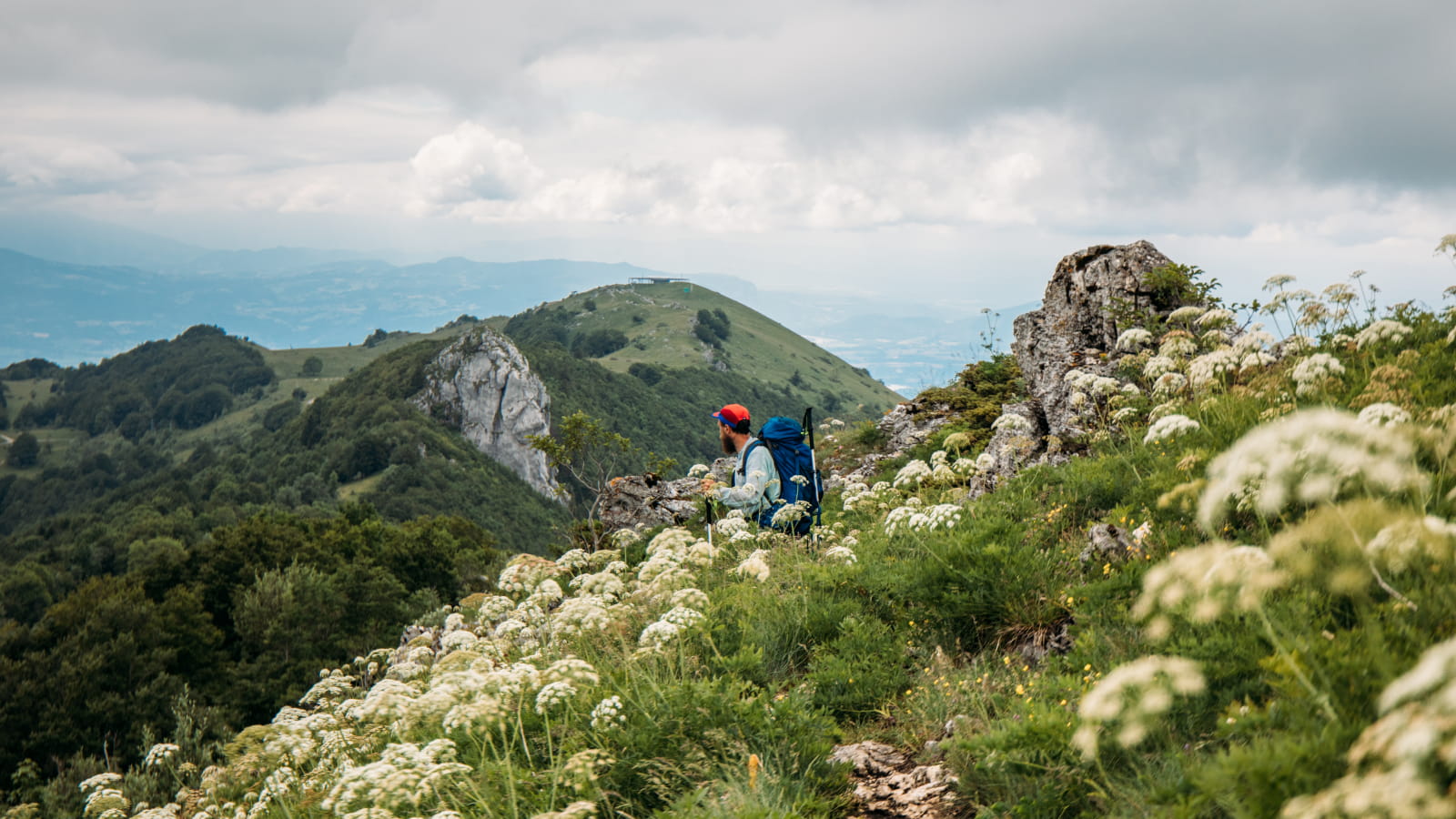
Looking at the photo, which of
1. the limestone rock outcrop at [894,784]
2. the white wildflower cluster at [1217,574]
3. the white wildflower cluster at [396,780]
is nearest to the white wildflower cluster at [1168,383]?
the limestone rock outcrop at [894,784]

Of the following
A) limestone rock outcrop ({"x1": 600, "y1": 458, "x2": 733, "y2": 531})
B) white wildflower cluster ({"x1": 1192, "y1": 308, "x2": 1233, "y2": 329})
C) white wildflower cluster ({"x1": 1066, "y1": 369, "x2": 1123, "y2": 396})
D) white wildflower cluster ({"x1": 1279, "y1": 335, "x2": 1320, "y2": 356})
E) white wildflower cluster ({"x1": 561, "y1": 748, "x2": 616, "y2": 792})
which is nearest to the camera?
white wildflower cluster ({"x1": 561, "y1": 748, "x2": 616, "y2": 792})

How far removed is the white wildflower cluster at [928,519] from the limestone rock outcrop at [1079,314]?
581 cm

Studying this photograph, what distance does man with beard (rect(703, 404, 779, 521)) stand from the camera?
8977 mm

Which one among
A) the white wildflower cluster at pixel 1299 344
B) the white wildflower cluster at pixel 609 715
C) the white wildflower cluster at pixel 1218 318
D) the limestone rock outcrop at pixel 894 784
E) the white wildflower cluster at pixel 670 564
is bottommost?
the limestone rock outcrop at pixel 894 784

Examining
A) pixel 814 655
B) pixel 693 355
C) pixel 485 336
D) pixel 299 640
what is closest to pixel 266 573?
pixel 299 640

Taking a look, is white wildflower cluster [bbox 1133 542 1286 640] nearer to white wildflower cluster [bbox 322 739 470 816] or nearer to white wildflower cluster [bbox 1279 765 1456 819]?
Result: white wildflower cluster [bbox 1279 765 1456 819]

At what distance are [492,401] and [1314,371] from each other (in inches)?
5336

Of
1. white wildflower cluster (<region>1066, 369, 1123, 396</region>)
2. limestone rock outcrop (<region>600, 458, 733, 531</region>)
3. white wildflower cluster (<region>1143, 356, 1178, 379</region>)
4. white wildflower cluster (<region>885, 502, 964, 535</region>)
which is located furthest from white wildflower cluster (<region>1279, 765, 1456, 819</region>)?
limestone rock outcrop (<region>600, 458, 733, 531</region>)

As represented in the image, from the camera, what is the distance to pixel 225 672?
150ft

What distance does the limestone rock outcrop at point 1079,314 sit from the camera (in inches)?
502

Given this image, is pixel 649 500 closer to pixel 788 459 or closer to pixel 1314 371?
pixel 788 459

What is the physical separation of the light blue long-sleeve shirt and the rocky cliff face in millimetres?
124162

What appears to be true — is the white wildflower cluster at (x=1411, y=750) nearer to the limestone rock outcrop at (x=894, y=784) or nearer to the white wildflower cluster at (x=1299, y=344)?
the limestone rock outcrop at (x=894, y=784)

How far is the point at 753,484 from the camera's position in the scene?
894 cm
